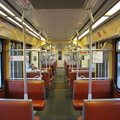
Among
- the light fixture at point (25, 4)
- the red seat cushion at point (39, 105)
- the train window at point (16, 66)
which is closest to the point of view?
the light fixture at point (25, 4)

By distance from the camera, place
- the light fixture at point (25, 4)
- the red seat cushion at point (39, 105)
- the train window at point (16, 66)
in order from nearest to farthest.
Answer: the light fixture at point (25, 4) → the red seat cushion at point (39, 105) → the train window at point (16, 66)

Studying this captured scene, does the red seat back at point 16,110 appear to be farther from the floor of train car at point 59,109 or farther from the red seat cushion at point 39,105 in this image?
the floor of train car at point 59,109

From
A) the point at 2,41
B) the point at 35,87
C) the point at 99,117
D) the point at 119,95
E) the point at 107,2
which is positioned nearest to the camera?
the point at 99,117

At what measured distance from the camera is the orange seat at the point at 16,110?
78.5 inches

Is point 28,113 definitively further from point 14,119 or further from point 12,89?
point 12,89

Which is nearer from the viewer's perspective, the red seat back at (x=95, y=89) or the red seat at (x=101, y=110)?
the red seat at (x=101, y=110)

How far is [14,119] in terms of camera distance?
6.62 ft

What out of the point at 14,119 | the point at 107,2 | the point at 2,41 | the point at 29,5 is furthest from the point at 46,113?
the point at 107,2

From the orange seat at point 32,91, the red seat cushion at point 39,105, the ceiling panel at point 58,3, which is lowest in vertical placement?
the red seat cushion at point 39,105

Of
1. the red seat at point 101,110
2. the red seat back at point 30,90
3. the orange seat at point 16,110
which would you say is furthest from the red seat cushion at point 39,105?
the red seat at point 101,110

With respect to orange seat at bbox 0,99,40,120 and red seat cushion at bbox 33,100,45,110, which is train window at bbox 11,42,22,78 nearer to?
red seat cushion at bbox 33,100,45,110

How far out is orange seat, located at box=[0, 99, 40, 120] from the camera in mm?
1994

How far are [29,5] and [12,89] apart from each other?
7.62 ft

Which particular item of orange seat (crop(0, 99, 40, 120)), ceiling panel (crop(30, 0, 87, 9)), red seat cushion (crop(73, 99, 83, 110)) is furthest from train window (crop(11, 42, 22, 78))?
ceiling panel (crop(30, 0, 87, 9))
